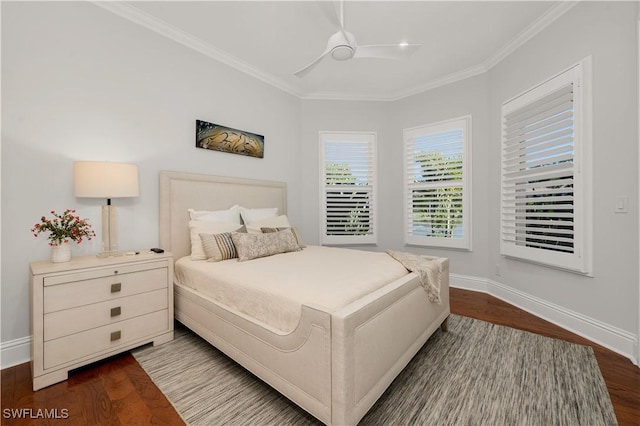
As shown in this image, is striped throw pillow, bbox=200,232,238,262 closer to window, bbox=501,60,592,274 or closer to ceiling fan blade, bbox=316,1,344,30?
ceiling fan blade, bbox=316,1,344,30

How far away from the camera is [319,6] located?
2.47 metres

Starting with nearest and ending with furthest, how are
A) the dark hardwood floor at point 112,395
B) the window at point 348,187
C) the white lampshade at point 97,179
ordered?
the dark hardwood floor at point 112,395
the white lampshade at point 97,179
the window at point 348,187

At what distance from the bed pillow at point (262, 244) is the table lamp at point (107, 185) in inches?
36.3

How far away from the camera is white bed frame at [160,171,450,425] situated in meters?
1.26

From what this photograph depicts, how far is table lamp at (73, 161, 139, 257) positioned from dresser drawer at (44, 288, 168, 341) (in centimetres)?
42

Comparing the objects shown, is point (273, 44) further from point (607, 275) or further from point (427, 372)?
point (607, 275)

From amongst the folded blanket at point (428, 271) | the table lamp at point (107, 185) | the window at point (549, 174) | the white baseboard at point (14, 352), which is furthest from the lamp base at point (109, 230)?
the window at point (549, 174)

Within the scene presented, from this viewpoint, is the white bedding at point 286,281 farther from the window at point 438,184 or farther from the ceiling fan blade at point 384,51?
the window at point 438,184

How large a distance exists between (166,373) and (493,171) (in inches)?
156

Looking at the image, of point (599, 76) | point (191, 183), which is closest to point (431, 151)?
point (599, 76)

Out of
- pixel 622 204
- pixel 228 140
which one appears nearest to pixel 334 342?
pixel 622 204

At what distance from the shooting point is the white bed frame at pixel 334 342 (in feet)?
4.15

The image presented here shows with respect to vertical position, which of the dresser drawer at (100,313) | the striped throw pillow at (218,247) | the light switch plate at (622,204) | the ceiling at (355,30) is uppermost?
the ceiling at (355,30)

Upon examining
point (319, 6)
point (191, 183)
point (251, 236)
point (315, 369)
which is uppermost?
point (319, 6)
